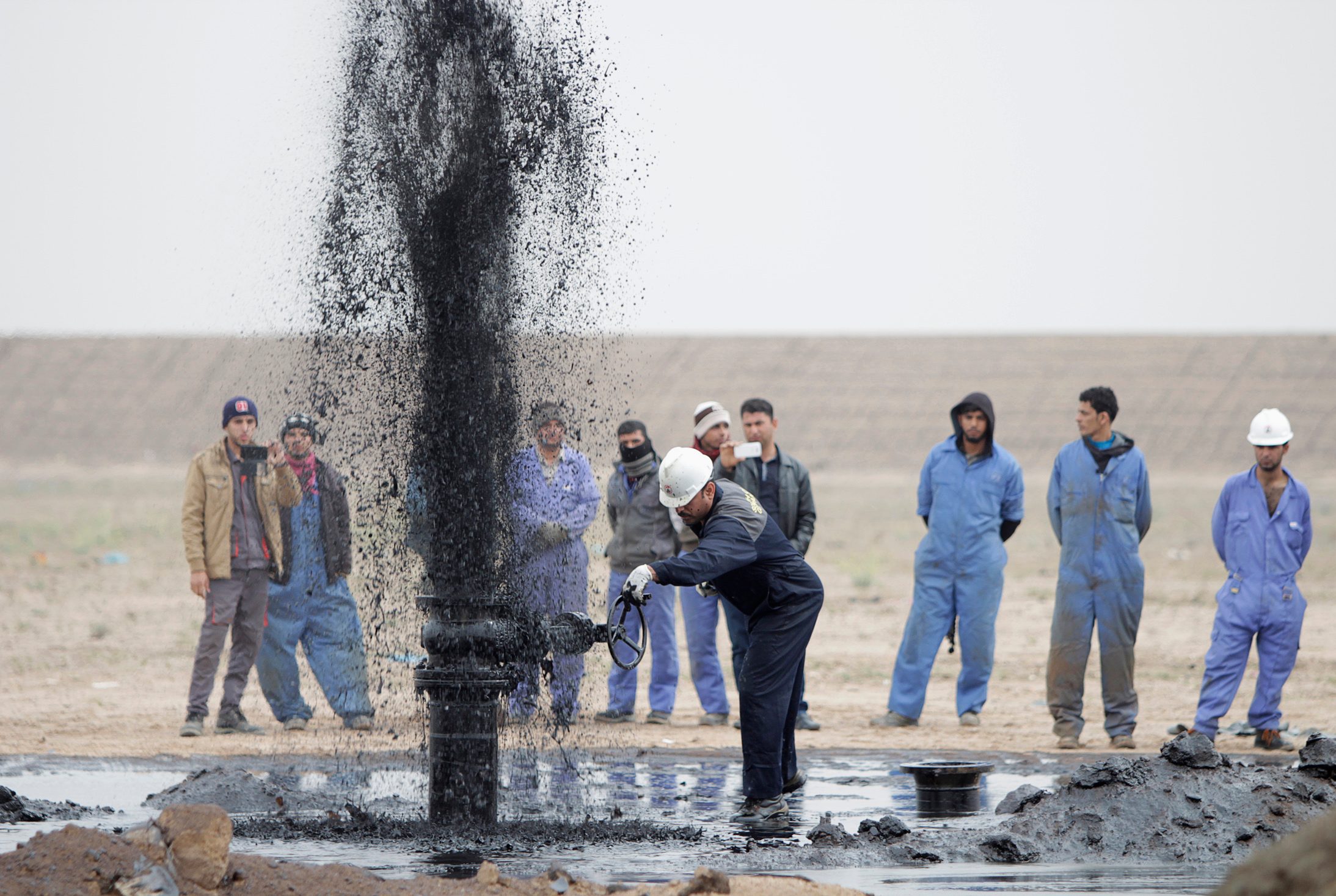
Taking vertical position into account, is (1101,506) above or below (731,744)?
above

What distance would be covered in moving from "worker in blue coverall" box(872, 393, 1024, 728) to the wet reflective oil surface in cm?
151

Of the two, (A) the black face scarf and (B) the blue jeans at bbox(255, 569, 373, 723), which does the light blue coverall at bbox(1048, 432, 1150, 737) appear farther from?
(B) the blue jeans at bbox(255, 569, 373, 723)

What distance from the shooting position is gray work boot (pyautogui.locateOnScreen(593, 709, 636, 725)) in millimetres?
11188

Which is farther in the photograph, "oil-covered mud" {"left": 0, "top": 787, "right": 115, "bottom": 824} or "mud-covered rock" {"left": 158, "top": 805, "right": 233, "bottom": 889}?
"oil-covered mud" {"left": 0, "top": 787, "right": 115, "bottom": 824}

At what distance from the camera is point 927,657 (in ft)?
36.3

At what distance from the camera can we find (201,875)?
532cm

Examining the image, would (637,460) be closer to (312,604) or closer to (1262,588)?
(312,604)

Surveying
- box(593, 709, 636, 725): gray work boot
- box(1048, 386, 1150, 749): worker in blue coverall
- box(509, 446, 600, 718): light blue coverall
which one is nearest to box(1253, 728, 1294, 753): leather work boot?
box(1048, 386, 1150, 749): worker in blue coverall

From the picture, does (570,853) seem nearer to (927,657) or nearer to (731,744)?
(731,744)

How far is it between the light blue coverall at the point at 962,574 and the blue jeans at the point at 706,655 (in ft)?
4.37

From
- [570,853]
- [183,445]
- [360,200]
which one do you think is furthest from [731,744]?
[183,445]

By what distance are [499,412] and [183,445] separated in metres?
63.3

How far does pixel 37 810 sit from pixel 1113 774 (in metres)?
5.43

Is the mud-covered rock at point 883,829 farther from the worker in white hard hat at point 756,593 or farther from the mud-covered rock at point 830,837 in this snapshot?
the worker in white hard hat at point 756,593
